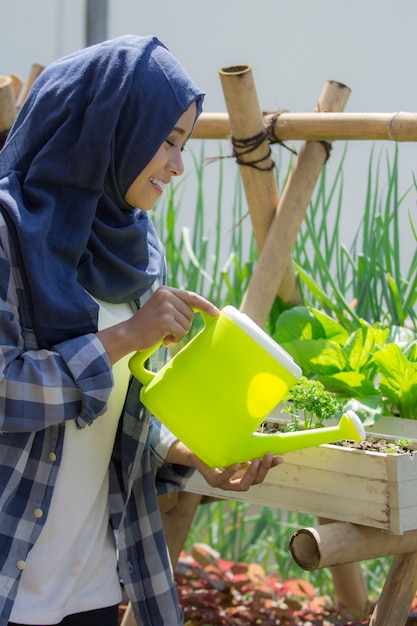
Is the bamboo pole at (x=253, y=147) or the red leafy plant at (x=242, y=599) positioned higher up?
the bamboo pole at (x=253, y=147)

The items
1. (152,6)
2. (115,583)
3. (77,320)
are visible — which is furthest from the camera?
(152,6)

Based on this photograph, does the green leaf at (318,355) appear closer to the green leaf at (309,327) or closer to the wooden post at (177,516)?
the green leaf at (309,327)

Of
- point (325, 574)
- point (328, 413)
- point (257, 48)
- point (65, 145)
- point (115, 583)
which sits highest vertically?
point (65, 145)

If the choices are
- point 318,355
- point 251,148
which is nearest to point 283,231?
point 251,148

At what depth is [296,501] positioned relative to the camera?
55.9 inches

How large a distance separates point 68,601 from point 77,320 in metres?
0.36

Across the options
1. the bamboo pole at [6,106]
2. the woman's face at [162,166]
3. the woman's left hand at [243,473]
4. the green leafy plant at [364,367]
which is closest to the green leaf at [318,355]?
the green leafy plant at [364,367]

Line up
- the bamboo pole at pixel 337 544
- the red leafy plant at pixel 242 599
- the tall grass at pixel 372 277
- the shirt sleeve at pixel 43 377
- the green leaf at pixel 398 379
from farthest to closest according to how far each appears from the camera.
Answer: the red leafy plant at pixel 242 599 → the tall grass at pixel 372 277 → the green leaf at pixel 398 379 → the bamboo pole at pixel 337 544 → the shirt sleeve at pixel 43 377

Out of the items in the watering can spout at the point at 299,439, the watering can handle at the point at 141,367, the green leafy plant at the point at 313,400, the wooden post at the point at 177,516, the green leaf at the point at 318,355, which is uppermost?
the watering can handle at the point at 141,367

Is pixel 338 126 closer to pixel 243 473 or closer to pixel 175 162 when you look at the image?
pixel 175 162

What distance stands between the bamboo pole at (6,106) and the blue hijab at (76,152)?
87 cm

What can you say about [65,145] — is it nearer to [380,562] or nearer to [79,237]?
[79,237]

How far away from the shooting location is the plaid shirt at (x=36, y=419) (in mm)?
1063

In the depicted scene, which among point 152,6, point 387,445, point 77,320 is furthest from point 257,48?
point 77,320
